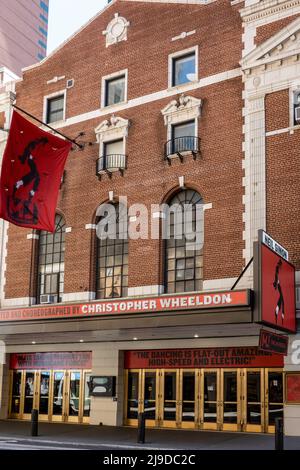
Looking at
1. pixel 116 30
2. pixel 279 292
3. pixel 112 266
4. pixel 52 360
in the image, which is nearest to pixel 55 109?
pixel 116 30

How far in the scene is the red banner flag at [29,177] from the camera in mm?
23688

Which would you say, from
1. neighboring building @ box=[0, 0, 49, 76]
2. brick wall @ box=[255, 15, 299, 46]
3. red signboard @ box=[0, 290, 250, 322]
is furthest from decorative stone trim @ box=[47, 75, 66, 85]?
neighboring building @ box=[0, 0, 49, 76]

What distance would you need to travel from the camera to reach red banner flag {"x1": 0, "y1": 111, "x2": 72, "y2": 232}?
933 inches

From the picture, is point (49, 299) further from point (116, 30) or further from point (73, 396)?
point (116, 30)

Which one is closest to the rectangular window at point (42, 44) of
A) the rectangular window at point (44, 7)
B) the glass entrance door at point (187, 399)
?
the rectangular window at point (44, 7)

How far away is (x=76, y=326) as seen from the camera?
982 inches

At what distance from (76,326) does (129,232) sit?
497cm

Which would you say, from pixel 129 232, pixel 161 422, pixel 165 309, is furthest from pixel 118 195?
pixel 161 422

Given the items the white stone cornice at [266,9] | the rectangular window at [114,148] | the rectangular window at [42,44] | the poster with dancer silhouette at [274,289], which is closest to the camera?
the poster with dancer silhouette at [274,289]

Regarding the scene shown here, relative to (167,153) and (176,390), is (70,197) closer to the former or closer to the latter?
(167,153)

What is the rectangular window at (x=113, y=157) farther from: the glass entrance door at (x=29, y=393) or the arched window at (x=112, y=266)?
the glass entrance door at (x=29, y=393)

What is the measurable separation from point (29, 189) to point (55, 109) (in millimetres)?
9024

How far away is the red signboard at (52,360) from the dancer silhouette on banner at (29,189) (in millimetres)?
7630

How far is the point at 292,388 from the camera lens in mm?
22125
